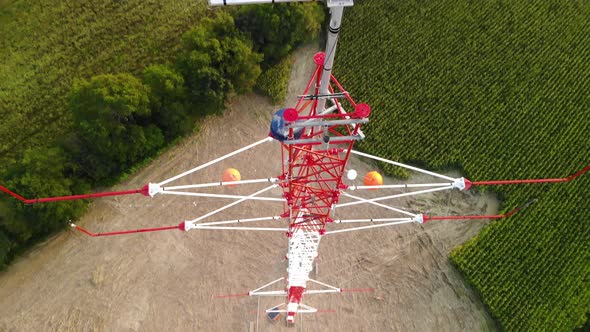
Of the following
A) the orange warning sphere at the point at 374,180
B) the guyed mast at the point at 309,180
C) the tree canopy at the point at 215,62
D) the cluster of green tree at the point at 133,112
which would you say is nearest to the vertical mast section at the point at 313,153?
the guyed mast at the point at 309,180

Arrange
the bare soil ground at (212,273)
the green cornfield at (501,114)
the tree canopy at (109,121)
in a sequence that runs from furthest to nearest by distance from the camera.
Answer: the green cornfield at (501,114), the tree canopy at (109,121), the bare soil ground at (212,273)

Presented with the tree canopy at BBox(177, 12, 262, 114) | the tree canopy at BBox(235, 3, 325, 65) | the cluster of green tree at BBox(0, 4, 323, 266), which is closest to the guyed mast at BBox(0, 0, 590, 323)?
the cluster of green tree at BBox(0, 4, 323, 266)

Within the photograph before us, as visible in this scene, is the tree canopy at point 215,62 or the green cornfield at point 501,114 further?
the tree canopy at point 215,62

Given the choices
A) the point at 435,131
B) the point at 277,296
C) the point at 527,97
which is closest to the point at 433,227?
the point at 435,131

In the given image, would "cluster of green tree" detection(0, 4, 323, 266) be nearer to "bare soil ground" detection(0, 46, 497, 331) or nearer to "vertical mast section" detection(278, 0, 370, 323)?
"bare soil ground" detection(0, 46, 497, 331)

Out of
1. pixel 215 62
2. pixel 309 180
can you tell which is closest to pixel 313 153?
pixel 309 180

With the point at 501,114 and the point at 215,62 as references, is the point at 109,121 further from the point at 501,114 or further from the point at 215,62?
the point at 501,114

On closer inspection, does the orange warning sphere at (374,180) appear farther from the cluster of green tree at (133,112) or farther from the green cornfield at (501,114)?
the cluster of green tree at (133,112)
